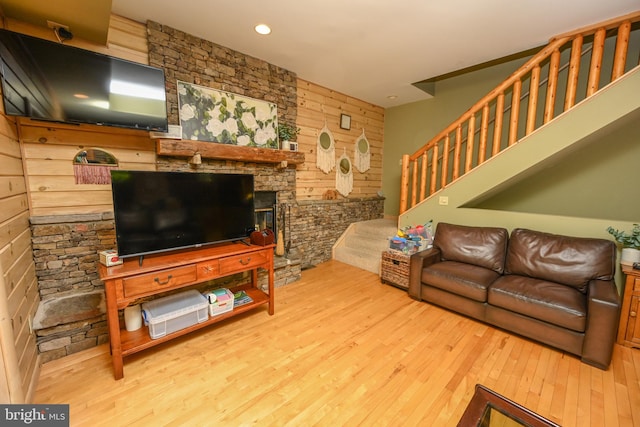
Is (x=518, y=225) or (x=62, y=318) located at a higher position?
(x=518, y=225)

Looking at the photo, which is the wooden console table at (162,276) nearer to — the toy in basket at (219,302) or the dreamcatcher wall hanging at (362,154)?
the toy in basket at (219,302)

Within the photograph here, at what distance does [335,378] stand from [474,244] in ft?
7.16

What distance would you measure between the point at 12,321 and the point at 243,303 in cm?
149

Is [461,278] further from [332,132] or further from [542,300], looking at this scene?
[332,132]

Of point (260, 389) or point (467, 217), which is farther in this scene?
point (467, 217)

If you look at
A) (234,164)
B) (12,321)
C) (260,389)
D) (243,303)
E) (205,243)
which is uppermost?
(234,164)

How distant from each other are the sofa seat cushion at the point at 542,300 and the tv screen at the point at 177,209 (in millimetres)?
2510

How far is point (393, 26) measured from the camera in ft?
8.27

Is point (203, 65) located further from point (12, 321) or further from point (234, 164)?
point (12, 321)

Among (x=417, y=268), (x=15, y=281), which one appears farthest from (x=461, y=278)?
(x=15, y=281)

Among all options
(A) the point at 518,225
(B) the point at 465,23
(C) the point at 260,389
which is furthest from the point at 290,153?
(A) the point at 518,225

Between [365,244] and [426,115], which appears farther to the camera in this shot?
[426,115]

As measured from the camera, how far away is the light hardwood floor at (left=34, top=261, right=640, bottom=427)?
156cm

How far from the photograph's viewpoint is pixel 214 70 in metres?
2.90
